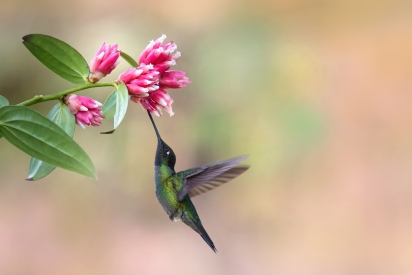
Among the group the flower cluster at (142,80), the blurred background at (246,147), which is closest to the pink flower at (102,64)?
the flower cluster at (142,80)

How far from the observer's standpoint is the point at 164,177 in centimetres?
153

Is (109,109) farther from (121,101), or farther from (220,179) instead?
(220,179)

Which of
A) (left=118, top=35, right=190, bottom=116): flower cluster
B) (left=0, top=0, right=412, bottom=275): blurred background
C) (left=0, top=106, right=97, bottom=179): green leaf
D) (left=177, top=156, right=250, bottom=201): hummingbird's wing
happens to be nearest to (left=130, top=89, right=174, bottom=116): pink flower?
(left=118, top=35, right=190, bottom=116): flower cluster

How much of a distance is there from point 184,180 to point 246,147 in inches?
92.1

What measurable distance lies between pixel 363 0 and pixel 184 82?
3340mm

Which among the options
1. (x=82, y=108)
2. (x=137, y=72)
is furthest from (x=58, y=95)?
(x=137, y=72)

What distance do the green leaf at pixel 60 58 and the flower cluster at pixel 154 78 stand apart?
0.11 meters

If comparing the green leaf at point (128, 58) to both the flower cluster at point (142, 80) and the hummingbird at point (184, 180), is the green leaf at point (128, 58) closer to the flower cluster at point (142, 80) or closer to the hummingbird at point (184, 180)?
the flower cluster at point (142, 80)

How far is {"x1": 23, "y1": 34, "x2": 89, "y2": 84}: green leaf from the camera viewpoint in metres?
1.18

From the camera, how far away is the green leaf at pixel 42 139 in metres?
0.98

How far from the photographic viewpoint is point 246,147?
148 inches

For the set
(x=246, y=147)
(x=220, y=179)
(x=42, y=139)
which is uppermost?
(x=42, y=139)

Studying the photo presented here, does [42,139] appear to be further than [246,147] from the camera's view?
No

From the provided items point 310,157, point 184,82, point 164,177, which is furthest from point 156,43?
point 310,157
